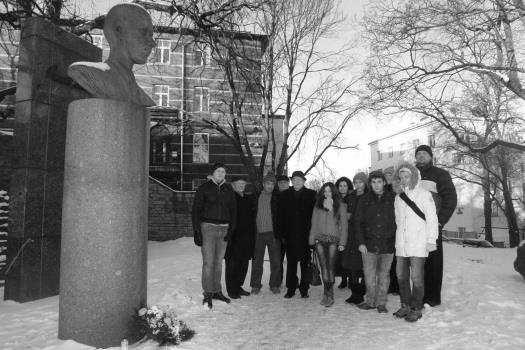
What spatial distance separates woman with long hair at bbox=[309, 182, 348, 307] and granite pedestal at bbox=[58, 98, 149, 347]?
2921 millimetres

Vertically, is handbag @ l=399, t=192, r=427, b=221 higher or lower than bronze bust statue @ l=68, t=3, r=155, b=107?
lower

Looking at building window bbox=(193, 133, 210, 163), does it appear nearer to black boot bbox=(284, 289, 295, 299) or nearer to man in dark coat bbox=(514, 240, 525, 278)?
black boot bbox=(284, 289, 295, 299)

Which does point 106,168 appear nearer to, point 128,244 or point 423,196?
point 128,244

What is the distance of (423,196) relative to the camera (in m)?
5.14

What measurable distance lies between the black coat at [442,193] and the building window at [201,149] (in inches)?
900

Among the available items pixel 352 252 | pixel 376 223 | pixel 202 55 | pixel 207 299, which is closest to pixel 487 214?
pixel 202 55

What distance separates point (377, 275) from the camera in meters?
5.70

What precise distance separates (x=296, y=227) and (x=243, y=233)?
0.85 m

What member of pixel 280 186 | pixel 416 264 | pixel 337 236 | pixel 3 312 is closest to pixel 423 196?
pixel 416 264

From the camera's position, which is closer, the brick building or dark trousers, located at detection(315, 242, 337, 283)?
dark trousers, located at detection(315, 242, 337, 283)

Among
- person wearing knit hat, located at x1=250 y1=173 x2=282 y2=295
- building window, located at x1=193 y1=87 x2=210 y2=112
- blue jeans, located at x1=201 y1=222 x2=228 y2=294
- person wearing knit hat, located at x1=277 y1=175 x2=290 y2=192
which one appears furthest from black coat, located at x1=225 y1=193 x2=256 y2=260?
building window, located at x1=193 y1=87 x2=210 y2=112

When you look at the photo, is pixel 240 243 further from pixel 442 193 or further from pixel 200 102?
pixel 200 102

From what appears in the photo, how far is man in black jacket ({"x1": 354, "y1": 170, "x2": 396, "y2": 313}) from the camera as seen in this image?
5.42 metres

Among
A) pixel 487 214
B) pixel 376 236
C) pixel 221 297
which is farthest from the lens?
pixel 487 214
